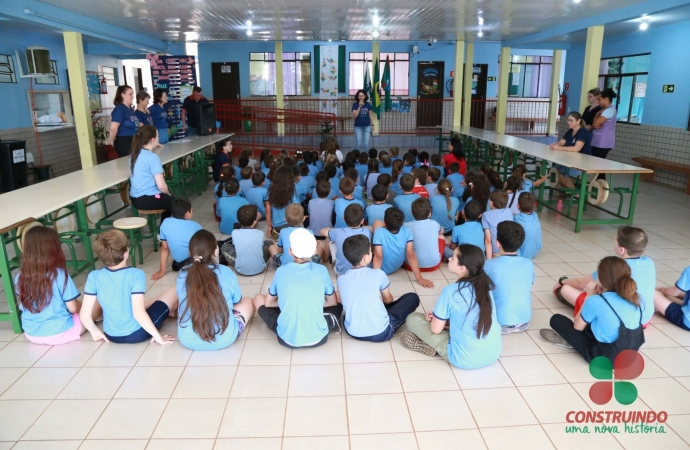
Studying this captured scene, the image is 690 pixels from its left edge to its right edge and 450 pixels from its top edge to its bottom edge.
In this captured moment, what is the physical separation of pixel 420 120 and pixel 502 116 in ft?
10.1

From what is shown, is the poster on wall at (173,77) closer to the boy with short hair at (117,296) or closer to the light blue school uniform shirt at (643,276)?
the boy with short hair at (117,296)

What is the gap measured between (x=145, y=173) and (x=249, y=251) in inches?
54.6

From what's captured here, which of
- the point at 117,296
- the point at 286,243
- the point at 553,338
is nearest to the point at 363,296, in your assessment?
the point at 286,243

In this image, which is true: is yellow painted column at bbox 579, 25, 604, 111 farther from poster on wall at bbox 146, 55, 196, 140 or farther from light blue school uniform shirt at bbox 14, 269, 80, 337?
poster on wall at bbox 146, 55, 196, 140

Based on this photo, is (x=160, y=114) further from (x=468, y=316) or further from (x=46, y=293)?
(x=468, y=316)

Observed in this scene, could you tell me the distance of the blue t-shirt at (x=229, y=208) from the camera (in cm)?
530

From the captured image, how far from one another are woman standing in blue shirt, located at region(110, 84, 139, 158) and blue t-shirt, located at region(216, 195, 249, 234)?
179cm

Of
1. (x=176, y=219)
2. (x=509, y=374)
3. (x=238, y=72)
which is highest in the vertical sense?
(x=238, y=72)

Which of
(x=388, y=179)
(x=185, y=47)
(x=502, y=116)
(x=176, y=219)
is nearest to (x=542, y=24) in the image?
(x=502, y=116)

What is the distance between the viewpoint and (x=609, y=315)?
108 inches

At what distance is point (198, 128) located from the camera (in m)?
9.04

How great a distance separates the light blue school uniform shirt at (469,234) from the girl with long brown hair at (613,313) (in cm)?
134

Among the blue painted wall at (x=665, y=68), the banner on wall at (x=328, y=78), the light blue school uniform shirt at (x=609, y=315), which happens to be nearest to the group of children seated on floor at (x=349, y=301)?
the light blue school uniform shirt at (x=609, y=315)

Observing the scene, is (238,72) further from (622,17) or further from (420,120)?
(622,17)
